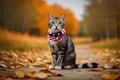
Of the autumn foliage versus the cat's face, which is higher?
the autumn foliage

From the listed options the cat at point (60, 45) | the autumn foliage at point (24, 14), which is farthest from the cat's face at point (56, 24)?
the autumn foliage at point (24, 14)

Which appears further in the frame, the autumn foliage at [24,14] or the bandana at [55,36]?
the autumn foliage at [24,14]

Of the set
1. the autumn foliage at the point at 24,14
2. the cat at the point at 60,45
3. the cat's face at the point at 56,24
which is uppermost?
the autumn foliage at the point at 24,14

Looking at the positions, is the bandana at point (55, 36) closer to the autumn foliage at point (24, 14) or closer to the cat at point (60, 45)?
the cat at point (60, 45)

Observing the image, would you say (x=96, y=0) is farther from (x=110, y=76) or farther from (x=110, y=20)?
(x=110, y=76)

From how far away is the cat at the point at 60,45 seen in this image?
5.80 m

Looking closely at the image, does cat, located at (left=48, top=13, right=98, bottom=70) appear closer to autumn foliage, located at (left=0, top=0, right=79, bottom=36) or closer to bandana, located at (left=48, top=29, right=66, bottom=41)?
bandana, located at (left=48, top=29, right=66, bottom=41)

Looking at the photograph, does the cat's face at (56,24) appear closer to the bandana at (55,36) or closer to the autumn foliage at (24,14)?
the bandana at (55,36)

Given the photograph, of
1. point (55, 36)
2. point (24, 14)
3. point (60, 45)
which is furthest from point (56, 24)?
point (24, 14)

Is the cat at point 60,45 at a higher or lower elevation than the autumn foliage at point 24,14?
lower

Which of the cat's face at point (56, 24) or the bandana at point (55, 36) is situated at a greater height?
the cat's face at point (56, 24)

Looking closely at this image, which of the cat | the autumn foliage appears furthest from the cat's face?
the autumn foliage

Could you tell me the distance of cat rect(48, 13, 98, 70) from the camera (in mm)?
5801

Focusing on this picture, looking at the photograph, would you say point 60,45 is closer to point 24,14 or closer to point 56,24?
point 56,24
